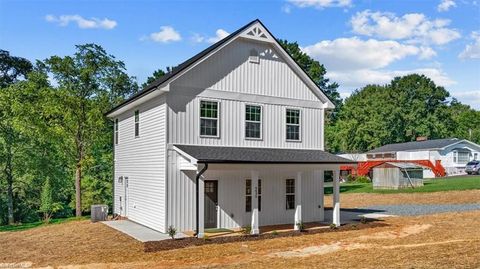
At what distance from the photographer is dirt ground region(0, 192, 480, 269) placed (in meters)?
11.7

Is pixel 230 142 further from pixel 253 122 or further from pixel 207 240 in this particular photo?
pixel 207 240

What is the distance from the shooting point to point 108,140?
3256 cm

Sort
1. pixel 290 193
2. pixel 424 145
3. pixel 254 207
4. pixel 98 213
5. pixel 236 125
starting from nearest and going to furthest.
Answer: pixel 254 207 < pixel 236 125 < pixel 290 193 < pixel 98 213 < pixel 424 145

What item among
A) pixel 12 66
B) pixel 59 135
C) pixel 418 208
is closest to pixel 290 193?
pixel 418 208

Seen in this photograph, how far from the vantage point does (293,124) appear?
2108 centimetres

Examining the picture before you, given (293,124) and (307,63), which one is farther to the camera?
(307,63)

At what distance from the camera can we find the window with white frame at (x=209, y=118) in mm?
18594

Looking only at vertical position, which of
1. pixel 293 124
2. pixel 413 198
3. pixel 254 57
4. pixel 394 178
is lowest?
pixel 413 198

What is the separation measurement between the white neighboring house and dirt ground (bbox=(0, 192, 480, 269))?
3682cm

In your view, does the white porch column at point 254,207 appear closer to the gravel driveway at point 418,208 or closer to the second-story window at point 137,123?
the second-story window at point 137,123

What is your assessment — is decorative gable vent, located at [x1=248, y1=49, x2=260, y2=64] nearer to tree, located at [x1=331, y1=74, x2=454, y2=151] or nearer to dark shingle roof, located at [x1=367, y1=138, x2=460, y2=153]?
dark shingle roof, located at [x1=367, y1=138, x2=460, y2=153]

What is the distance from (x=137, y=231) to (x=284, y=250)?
718cm

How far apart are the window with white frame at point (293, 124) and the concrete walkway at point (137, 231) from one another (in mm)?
7603

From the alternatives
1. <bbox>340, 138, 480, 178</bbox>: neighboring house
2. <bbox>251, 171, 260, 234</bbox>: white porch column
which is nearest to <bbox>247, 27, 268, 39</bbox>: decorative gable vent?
<bbox>251, 171, 260, 234</bbox>: white porch column
